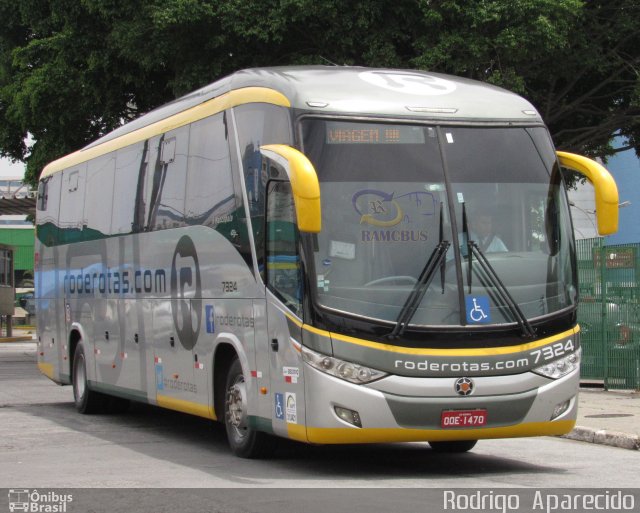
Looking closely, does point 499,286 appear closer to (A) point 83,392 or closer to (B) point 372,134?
(B) point 372,134

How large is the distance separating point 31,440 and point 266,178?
478 cm

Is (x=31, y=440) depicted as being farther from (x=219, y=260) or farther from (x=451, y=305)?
(x=451, y=305)

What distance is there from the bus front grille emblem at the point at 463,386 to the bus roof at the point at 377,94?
232 centimetres

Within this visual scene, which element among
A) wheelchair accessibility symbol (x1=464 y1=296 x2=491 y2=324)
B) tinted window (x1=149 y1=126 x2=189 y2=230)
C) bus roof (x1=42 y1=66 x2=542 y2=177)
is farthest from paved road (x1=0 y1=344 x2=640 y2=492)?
bus roof (x1=42 y1=66 x2=542 y2=177)

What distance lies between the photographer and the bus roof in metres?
10.3

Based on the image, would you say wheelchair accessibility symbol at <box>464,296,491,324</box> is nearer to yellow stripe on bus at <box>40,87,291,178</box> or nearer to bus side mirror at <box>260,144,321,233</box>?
bus side mirror at <box>260,144,321,233</box>

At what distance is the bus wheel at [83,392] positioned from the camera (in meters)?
16.7

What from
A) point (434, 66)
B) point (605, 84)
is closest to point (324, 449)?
point (434, 66)

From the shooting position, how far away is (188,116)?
41.9 feet

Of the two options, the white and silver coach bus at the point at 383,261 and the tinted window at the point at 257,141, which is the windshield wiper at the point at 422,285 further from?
the tinted window at the point at 257,141

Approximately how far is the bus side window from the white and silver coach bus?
0.06 ft

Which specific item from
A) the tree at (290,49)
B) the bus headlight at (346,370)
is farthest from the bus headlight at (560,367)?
the tree at (290,49)

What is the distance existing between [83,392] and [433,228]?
8.31 m
